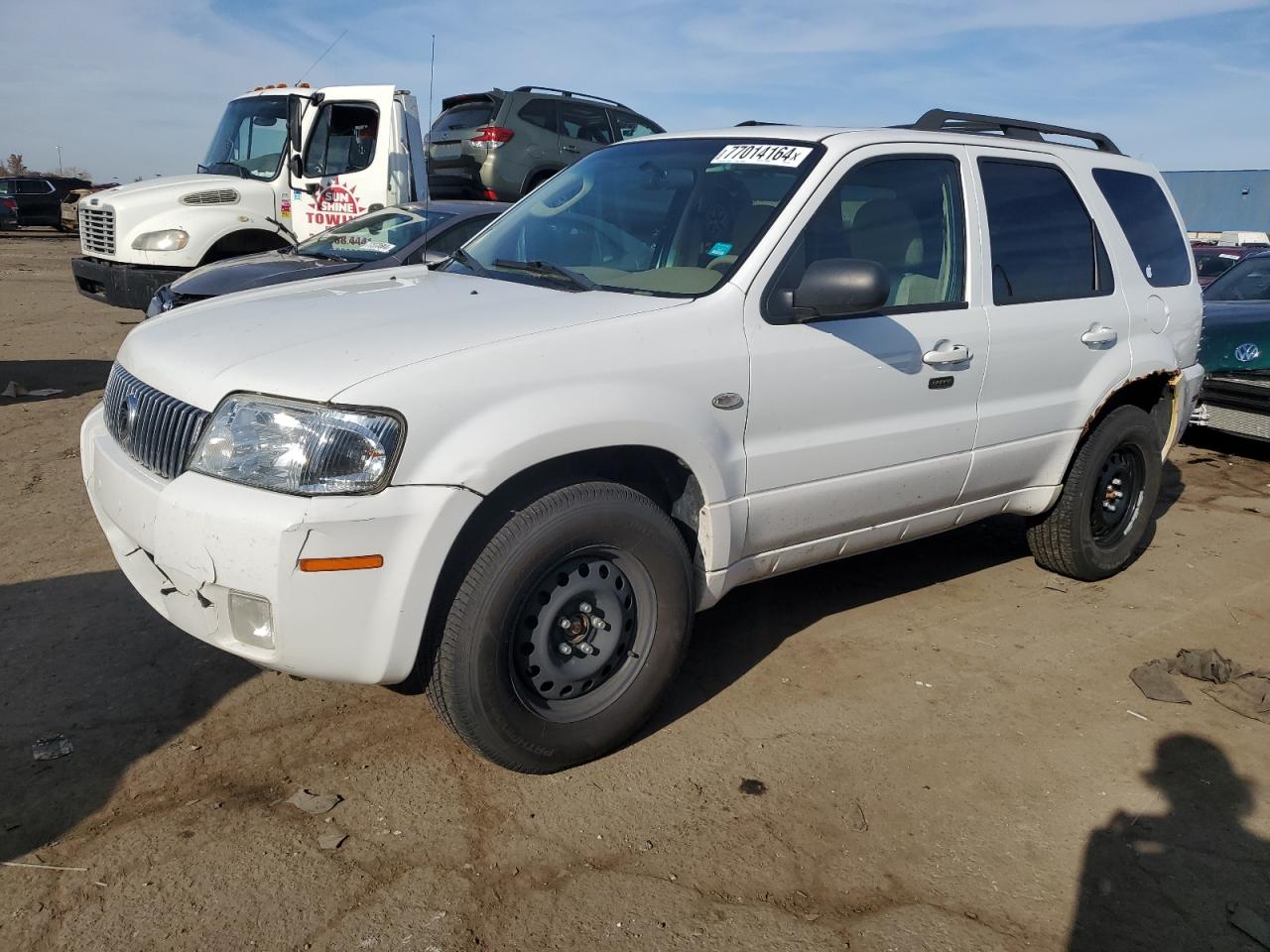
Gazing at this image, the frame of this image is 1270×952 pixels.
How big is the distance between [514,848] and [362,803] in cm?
49

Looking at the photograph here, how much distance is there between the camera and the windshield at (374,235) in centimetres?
811

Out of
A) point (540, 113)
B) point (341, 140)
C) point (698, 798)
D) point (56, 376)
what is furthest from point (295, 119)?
point (698, 798)

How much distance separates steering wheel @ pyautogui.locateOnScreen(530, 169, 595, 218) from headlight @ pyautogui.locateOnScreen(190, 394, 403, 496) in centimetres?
175

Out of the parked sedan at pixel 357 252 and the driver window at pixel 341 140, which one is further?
the driver window at pixel 341 140

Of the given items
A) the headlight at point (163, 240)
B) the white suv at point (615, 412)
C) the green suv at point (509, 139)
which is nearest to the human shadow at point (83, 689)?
the white suv at point (615, 412)

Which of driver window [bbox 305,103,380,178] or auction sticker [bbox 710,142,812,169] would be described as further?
driver window [bbox 305,103,380,178]

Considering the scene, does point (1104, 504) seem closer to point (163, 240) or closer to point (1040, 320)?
point (1040, 320)

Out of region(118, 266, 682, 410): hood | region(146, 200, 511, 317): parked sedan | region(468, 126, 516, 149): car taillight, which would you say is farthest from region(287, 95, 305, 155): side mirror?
region(118, 266, 682, 410): hood

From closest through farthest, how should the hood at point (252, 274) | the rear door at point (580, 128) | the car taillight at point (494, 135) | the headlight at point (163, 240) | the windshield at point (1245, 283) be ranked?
the hood at point (252, 274) → the windshield at point (1245, 283) → the headlight at point (163, 240) → the car taillight at point (494, 135) → the rear door at point (580, 128)

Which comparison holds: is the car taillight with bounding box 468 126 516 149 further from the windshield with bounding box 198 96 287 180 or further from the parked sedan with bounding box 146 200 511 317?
the parked sedan with bounding box 146 200 511 317

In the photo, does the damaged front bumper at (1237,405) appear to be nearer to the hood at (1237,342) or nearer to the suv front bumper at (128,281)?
the hood at (1237,342)

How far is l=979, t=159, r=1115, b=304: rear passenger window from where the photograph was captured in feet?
14.1

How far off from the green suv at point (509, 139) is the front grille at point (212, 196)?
2901 mm

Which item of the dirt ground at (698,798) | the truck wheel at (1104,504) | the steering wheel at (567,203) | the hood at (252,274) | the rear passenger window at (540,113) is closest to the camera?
the dirt ground at (698,798)
